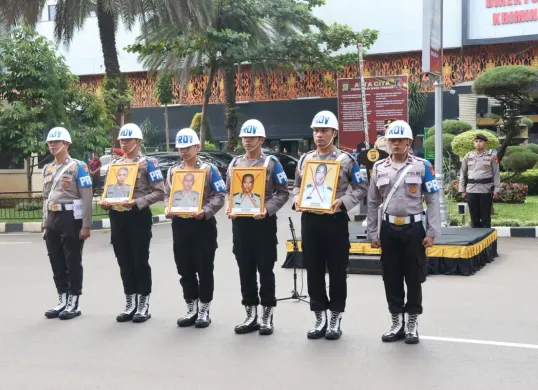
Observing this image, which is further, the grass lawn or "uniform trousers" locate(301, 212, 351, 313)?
the grass lawn

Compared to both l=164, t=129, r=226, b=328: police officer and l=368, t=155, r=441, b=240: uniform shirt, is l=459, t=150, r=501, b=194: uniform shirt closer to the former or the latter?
l=368, t=155, r=441, b=240: uniform shirt

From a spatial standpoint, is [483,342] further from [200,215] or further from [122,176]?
[122,176]

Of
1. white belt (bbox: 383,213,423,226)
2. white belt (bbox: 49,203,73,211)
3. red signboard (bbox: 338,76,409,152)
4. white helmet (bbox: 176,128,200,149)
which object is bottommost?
white belt (bbox: 383,213,423,226)

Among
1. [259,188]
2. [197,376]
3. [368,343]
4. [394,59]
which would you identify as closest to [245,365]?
[197,376]

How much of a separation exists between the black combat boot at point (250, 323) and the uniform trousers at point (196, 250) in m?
0.44

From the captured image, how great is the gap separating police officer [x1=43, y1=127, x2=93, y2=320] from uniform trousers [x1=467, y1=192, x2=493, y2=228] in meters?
7.23

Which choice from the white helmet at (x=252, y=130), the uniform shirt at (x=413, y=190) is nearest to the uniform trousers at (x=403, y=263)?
the uniform shirt at (x=413, y=190)

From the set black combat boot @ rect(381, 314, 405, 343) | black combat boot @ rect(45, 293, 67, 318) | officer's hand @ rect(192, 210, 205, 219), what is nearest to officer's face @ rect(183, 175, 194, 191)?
officer's hand @ rect(192, 210, 205, 219)

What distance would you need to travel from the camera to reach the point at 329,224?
22.2 ft

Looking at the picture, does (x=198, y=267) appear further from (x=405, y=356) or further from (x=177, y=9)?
(x=177, y=9)

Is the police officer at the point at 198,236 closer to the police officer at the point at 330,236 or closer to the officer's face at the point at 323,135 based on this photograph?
the police officer at the point at 330,236

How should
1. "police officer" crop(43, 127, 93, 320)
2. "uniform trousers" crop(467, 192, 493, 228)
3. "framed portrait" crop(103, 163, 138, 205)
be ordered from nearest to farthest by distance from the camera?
"framed portrait" crop(103, 163, 138, 205) < "police officer" crop(43, 127, 93, 320) < "uniform trousers" crop(467, 192, 493, 228)

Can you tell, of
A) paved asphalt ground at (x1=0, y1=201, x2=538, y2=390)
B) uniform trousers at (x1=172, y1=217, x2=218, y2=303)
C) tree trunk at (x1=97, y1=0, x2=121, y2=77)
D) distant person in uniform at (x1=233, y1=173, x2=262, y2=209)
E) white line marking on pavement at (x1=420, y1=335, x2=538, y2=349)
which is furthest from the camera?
tree trunk at (x1=97, y1=0, x2=121, y2=77)

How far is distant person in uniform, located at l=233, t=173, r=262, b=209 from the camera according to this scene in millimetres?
6988
